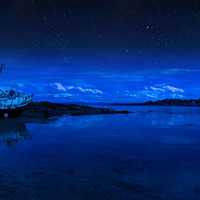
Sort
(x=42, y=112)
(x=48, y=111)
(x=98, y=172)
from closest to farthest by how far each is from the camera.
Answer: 1. (x=98, y=172)
2. (x=42, y=112)
3. (x=48, y=111)

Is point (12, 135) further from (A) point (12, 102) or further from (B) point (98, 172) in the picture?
(A) point (12, 102)

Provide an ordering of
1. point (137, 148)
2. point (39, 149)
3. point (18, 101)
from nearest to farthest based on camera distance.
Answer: point (39, 149), point (137, 148), point (18, 101)

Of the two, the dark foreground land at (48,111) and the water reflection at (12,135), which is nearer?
A: the water reflection at (12,135)

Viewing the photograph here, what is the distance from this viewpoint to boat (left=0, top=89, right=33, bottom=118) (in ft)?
203

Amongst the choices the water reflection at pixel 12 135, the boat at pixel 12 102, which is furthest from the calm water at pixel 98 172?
the boat at pixel 12 102

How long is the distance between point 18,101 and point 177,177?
53.8m

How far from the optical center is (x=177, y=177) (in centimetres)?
1625

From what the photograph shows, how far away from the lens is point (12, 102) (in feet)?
213

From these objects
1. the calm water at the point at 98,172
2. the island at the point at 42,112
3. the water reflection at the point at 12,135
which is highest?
the island at the point at 42,112

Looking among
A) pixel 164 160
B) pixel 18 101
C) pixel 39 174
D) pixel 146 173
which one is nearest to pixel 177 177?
pixel 146 173

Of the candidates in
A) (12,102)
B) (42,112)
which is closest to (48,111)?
(42,112)

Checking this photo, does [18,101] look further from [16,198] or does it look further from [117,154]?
[16,198]

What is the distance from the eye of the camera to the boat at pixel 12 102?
61906mm

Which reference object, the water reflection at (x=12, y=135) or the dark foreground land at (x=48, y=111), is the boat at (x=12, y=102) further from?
the water reflection at (x=12, y=135)
